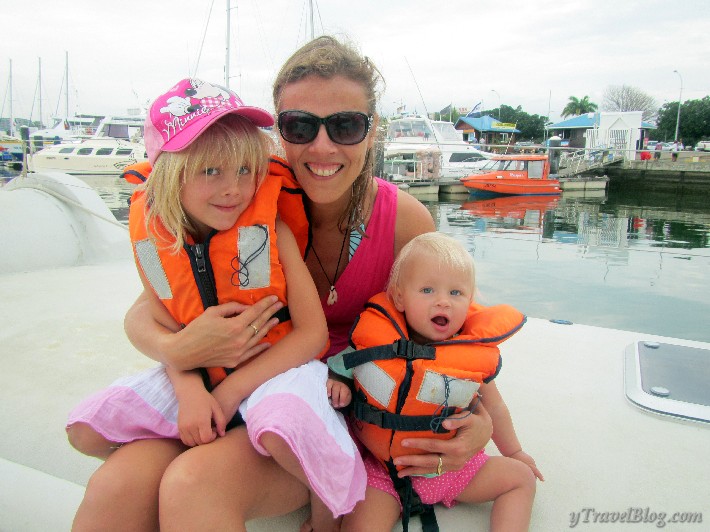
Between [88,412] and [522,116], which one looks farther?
[522,116]

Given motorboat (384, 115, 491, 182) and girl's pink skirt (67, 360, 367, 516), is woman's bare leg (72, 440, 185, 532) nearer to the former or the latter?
girl's pink skirt (67, 360, 367, 516)

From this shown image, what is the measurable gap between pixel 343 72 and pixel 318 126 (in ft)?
0.64

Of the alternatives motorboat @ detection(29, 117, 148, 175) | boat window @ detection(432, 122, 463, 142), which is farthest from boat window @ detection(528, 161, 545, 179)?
motorboat @ detection(29, 117, 148, 175)

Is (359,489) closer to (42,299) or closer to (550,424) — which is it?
(550,424)

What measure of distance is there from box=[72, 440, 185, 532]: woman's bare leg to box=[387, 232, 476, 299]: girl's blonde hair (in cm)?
86

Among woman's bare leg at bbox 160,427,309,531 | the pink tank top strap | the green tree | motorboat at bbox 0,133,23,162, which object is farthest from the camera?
the green tree

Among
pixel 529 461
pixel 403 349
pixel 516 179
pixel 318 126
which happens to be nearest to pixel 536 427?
pixel 529 461

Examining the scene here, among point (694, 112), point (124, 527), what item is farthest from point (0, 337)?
point (694, 112)

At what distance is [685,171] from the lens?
80.5 ft

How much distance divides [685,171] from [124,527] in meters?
29.0

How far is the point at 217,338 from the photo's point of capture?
1447 millimetres

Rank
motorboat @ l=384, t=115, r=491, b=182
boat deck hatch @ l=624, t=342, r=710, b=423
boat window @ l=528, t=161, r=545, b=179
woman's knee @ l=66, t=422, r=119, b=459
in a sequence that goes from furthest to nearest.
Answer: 1. motorboat @ l=384, t=115, r=491, b=182
2. boat window @ l=528, t=161, r=545, b=179
3. boat deck hatch @ l=624, t=342, r=710, b=423
4. woman's knee @ l=66, t=422, r=119, b=459

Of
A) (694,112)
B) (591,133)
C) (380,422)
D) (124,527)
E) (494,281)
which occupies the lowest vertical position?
(494,281)

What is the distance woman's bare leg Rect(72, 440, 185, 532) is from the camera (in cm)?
113
